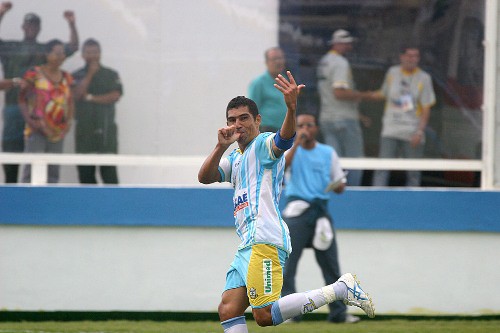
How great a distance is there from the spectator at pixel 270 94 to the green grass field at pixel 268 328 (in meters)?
2.22

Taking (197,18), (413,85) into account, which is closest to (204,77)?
(197,18)

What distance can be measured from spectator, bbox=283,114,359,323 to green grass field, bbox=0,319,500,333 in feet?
1.21

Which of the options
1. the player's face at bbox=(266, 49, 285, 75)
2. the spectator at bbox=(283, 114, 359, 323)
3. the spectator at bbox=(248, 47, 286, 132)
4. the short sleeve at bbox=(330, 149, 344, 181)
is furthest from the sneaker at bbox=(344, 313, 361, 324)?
the player's face at bbox=(266, 49, 285, 75)

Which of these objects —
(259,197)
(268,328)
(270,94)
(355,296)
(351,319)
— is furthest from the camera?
(270,94)

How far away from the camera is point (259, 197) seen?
23.6 feet

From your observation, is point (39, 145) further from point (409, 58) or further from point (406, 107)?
point (409, 58)

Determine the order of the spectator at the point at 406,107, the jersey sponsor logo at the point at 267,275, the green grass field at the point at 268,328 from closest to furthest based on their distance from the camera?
the jersey sponsor logo at the point at 267,275 → the green grass field at the point at 268,328 → the spectator at the point at 406,107

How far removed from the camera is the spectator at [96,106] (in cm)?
1215

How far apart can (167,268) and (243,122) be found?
467cm

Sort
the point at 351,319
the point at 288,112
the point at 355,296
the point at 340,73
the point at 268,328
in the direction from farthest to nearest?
1. the point at 340,73
2. the point at 351,319
3. the point at 268,328
4. the point at 355,296
5. the point at 288,112

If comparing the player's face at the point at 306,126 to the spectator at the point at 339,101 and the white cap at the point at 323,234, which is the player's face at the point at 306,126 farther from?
the spectator at the point at 339,101

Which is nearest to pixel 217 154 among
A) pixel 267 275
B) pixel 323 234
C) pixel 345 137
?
pixel 267 275

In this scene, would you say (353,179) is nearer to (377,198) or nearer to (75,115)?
(377,198)

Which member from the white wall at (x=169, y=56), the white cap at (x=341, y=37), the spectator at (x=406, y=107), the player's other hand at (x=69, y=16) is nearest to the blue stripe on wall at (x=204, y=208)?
the white wall at (x=169, y=56)
